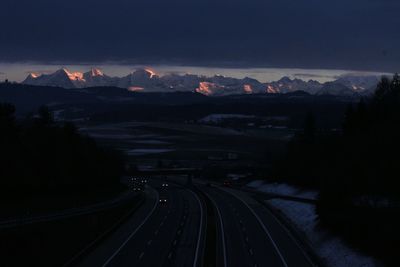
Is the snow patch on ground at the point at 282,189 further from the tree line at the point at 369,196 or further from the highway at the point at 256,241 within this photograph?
the highway at the point at 256,241

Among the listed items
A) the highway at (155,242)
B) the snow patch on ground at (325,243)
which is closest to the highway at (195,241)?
the highway at (155,242)

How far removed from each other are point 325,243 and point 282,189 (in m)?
64.0

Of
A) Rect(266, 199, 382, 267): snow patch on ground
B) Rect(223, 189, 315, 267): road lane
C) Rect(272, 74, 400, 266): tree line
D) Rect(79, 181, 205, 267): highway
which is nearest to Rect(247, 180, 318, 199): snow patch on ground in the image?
Rect(272, 74, 400, 266): tree line

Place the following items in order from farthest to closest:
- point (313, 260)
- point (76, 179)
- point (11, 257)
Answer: point (76, 179) < point (313, 260) < point (11, 257)

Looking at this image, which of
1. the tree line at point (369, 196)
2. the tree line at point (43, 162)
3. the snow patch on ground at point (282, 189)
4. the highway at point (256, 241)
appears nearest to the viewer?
the tree line at point (369, 196)

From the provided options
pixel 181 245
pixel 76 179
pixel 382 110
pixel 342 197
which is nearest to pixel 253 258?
pixel 181 245

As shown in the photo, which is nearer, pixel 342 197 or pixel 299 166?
pixel 342 197

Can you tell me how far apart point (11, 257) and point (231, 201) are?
59.3 m

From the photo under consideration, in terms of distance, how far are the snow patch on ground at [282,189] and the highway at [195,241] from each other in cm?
1634

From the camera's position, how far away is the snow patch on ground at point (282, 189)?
93.1 metres

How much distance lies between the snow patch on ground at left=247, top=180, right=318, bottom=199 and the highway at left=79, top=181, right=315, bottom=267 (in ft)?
53.6

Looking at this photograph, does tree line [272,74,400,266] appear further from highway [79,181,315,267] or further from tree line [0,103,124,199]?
tree line [0,103,124,199]

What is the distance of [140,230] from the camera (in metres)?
57.8

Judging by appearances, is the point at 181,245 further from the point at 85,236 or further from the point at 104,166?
the point at 104,166
